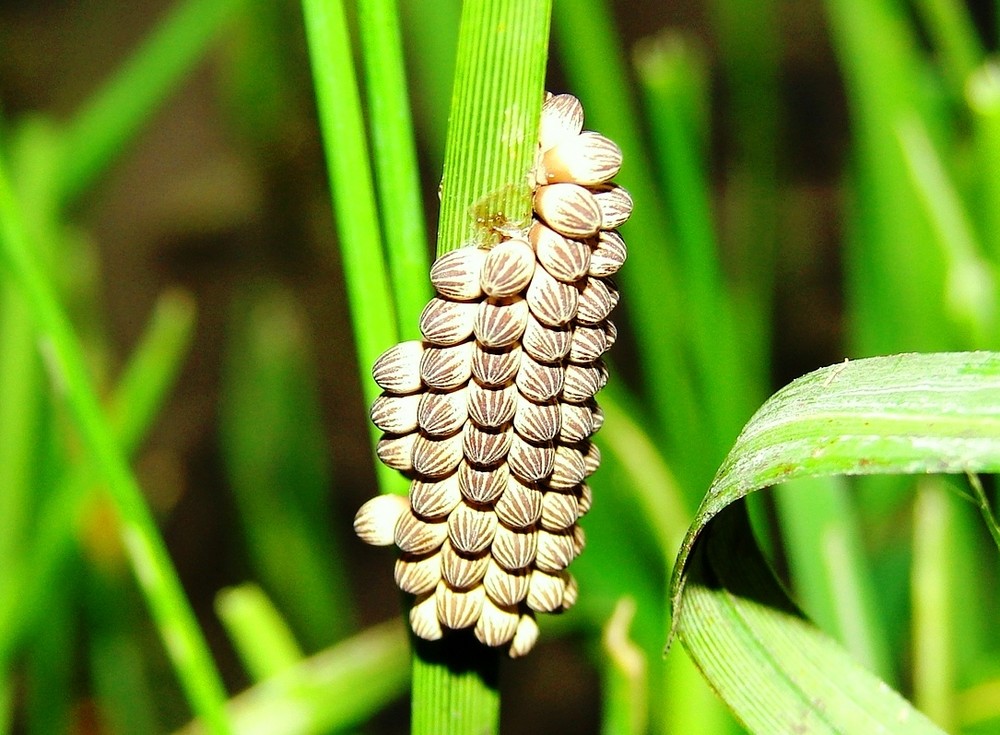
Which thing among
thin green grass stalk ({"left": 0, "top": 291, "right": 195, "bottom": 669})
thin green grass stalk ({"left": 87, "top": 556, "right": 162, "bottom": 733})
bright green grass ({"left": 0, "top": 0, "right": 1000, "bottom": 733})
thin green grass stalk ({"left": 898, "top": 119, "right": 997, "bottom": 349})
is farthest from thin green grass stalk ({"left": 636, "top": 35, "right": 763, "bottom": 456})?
thin green grass stalk ({"left": 87, "top": 556, "right": 162, "bottom": 733})

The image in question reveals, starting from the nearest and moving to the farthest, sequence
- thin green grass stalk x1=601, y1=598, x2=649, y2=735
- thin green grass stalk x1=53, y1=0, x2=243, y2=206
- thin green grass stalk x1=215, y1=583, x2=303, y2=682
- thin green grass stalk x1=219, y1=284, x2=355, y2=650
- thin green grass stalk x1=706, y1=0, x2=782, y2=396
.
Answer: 1. thin green grass stalk x1=601, y1=598, x2=649, y2=735
2. thin green grass stalk x1=215, y1=583, x2=303, y2=682
3. thin green grass stalk x1=53, y1=0, x2=243, y2=206
4. thin green grass stalk x1=706, y1=0, x2=782, y2=396
5. thin green grass stalk x1=219, y1=284, x2=355, y2=650

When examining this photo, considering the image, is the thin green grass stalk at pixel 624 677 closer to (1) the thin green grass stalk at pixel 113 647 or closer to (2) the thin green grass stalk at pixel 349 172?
(2) the thin green grass stalk at pixel 349 172

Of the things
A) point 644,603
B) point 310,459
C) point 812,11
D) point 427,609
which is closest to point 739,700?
point 427,609

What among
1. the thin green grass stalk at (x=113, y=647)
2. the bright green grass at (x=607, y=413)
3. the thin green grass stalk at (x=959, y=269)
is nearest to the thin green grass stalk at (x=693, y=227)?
the bright green grass at (x=607, y=413)

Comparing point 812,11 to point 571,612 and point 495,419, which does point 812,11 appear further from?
Answer: point 495,419

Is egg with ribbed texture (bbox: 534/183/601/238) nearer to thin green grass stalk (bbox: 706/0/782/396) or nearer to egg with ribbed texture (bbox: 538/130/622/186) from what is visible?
egg with ribbed texture (bbox: 538/130/622/186)

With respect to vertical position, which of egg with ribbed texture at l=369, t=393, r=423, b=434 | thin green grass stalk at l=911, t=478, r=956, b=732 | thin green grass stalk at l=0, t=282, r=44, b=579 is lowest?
thin green grass stalk at l=911, t=478, r=956, b=732

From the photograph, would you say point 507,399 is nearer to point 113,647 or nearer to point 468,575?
point 468,575
